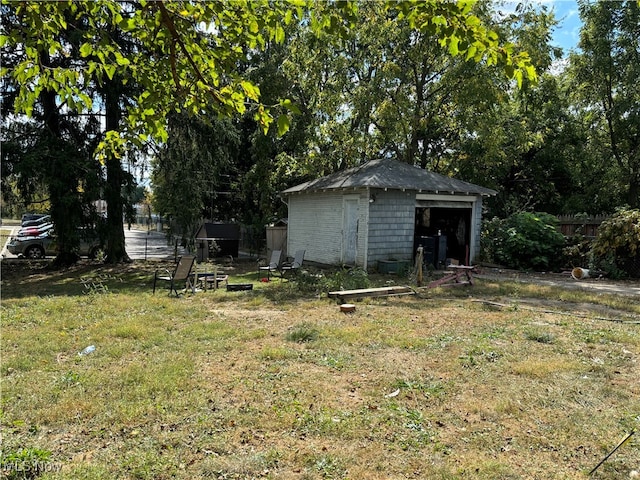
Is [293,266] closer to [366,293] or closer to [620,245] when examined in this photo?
[366,293]

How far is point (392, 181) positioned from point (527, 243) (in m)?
5.08

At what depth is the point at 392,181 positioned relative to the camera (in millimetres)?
13523

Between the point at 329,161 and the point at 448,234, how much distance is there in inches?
A: 234

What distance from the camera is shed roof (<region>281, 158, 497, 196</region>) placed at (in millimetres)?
13289

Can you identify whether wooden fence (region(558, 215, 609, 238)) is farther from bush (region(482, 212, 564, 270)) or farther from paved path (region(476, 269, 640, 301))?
paved path (region(476, 269, 640, 301))

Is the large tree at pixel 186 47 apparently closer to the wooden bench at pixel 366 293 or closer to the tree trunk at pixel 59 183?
the wooden bench at pixel 366 293

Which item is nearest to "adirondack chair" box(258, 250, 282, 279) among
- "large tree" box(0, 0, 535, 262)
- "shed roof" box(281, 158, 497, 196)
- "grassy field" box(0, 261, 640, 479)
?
"shed roof" box(281, 158, 497, 196)

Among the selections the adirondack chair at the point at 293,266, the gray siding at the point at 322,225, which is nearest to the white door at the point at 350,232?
the gray siding at the point at 322,225

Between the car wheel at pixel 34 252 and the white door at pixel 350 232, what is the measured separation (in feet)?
43.3

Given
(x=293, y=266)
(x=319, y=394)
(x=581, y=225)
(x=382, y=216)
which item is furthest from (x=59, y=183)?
(x=581, y=225)

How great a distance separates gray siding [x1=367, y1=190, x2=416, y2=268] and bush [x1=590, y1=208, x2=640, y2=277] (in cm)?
538

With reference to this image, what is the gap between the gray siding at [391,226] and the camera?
13.5m

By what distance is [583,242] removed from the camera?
14336mm

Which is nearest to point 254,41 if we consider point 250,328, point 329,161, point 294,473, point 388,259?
point 294,473
